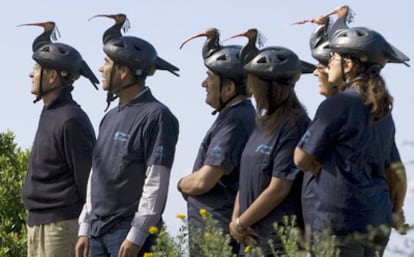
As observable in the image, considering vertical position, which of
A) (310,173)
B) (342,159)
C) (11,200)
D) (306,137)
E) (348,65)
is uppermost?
(348,65)

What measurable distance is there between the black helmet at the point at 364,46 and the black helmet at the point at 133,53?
1.73 m

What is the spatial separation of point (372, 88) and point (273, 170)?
824 millimetres

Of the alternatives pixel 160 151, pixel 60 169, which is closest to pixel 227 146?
pixel 160 151

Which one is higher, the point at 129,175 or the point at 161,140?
the point at 161,140

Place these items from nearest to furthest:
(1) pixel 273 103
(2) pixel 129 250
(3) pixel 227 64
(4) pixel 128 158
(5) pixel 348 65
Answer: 1. (5) pixel 348 65
2. (1) pixel 273 103
3. (2) pixel 129 250
4. (4) pixel 128 158
5. (3) pixel 227 64

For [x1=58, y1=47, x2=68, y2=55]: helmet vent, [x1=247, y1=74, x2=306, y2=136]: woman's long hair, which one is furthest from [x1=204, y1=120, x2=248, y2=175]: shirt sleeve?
[x1=58, y1=47, x2=68, y2=55]: helmet vent

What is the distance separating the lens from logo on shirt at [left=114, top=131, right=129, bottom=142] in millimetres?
9750

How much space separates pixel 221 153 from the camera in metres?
9.41

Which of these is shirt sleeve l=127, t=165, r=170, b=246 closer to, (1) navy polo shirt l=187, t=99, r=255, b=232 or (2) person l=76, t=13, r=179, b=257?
(2) person l=76, t=13, r=179, b=257

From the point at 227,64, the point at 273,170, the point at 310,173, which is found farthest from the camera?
the point at 227,64

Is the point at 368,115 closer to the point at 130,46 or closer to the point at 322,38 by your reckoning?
the point at 322,38

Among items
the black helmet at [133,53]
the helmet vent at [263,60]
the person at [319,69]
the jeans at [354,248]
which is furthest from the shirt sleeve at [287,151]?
the black helmet at [133,53]

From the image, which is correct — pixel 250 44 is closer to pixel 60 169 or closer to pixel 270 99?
pixel 270 99

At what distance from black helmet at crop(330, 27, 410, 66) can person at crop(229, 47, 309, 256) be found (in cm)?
49
